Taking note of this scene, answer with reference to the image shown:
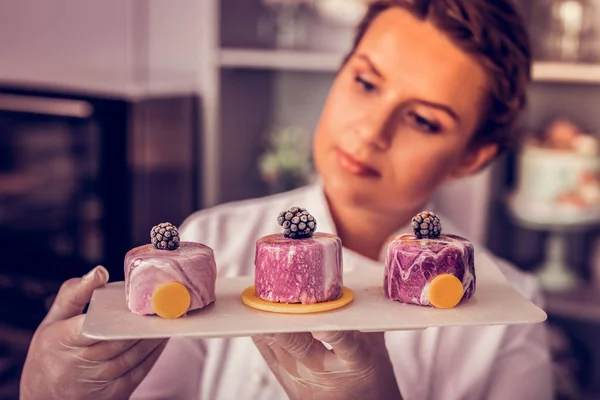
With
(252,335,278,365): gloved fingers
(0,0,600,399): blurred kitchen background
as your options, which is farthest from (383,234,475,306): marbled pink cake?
(0,0,600,399): blurred kitchen background

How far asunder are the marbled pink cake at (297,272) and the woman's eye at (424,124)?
37cm

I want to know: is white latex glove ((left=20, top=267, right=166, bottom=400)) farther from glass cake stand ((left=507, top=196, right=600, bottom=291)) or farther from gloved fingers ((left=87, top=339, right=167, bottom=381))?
glass cake stand ((left=507, top=196, right=600, bottom=291))

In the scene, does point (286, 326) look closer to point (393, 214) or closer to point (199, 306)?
point (199, 306)

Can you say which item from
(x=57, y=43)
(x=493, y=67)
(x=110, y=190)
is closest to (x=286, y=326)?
(x=493, y=67)

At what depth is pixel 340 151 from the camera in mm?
1058

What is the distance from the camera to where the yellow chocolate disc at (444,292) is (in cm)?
74

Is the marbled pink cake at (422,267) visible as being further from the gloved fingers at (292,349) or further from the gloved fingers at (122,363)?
the gloved fingers at (122,363)

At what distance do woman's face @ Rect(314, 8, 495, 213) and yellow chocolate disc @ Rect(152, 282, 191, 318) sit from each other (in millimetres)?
394

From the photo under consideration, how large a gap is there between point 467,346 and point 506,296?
0.34m

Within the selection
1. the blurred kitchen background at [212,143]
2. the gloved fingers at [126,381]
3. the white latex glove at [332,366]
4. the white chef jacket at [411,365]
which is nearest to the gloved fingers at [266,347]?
the white latex glove at [332,366]

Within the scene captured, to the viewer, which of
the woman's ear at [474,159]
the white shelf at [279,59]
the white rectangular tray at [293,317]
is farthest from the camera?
the white shelf at [279,59]

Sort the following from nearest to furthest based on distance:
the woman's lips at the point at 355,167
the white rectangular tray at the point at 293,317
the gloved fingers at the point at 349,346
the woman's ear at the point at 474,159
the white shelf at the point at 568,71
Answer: the white rectangular tray at the point at 293,317 → the gloved fingers at the point at 349,346 → the woman's lips at the point at 355,167 → the woman's ear at the point at 474,159 → the white shelf at the point at 568,71

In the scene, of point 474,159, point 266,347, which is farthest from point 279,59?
point 266,347

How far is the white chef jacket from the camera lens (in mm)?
1057
